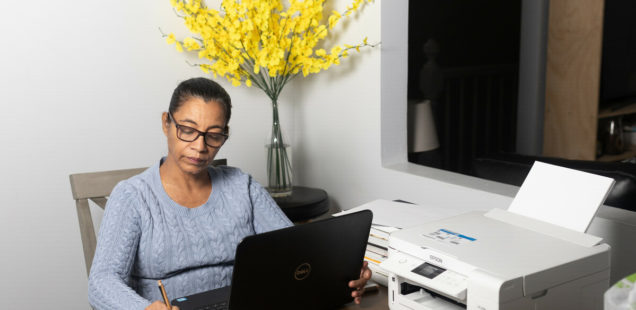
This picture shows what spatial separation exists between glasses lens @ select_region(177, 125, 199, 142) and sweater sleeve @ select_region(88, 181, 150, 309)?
0.62 ft

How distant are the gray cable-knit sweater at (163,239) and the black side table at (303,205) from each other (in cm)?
47

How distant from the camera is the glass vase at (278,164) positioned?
2.28 metres

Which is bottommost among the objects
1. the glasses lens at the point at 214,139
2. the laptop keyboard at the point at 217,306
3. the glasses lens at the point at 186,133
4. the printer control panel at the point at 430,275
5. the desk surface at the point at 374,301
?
the desk surface at the point at 374,301

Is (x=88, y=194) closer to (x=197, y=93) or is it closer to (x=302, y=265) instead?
(x=197, y=93)

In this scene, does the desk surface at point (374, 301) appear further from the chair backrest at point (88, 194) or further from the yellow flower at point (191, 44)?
the yellow flower at point (191, 44)

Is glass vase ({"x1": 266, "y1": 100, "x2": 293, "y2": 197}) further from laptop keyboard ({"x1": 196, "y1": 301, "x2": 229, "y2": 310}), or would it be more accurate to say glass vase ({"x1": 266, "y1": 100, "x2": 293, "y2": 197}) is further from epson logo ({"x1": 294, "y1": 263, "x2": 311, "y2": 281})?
epson logo ({"x1": 294, "y1": 263, "x2": 311, "y2": 281})

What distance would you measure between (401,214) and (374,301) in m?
A: 0.34

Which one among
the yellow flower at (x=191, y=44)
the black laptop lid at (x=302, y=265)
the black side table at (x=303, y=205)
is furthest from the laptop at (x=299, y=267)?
the yellow flower at (x=191, y=44)

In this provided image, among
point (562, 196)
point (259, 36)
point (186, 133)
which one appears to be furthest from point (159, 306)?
point (259, 36)

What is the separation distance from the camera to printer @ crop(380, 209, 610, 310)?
1.09 meters

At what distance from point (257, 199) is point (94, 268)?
1.67 ft

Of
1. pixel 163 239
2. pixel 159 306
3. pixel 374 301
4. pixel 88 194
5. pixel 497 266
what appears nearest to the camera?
pixel 497 266

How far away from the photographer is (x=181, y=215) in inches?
62.7

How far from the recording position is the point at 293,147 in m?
2.67
